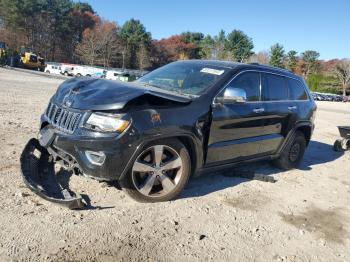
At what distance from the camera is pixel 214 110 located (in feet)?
15.7

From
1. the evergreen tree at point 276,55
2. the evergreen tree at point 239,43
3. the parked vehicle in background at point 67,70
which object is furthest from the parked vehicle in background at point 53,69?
the evergreen tree at point 276,55

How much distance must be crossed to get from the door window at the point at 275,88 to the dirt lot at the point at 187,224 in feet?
4.55

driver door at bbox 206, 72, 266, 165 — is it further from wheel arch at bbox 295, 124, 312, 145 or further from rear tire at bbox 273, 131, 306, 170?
wheel arch at bbox 295, 124, 312, 145

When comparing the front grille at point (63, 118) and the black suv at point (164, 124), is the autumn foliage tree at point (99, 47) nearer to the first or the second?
the black suv at point (164, 124)

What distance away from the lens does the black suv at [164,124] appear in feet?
13.0

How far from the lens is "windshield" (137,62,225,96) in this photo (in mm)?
5027

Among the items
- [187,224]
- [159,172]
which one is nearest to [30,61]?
[159,172]

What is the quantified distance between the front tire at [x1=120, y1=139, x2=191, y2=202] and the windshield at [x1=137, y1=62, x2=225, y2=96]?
89 cm

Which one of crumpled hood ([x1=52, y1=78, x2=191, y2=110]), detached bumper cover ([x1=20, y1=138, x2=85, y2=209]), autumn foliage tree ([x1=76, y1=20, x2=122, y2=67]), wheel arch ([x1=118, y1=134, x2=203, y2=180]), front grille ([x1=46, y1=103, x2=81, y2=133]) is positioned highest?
autumn foliage tree ([x1=76, y1=20, x2=122, y2=67])

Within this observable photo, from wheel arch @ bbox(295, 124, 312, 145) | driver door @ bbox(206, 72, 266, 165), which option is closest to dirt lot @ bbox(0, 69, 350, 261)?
driver door @ bbox(206, 72, 266, 165)

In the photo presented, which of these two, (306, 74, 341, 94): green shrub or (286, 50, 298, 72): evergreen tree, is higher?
(286, 50, 298, 72): evergreen tree

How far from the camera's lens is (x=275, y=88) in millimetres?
6121

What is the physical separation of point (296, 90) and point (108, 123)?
13.4 ft

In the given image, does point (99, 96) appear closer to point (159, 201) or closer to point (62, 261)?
point (159, 201)
